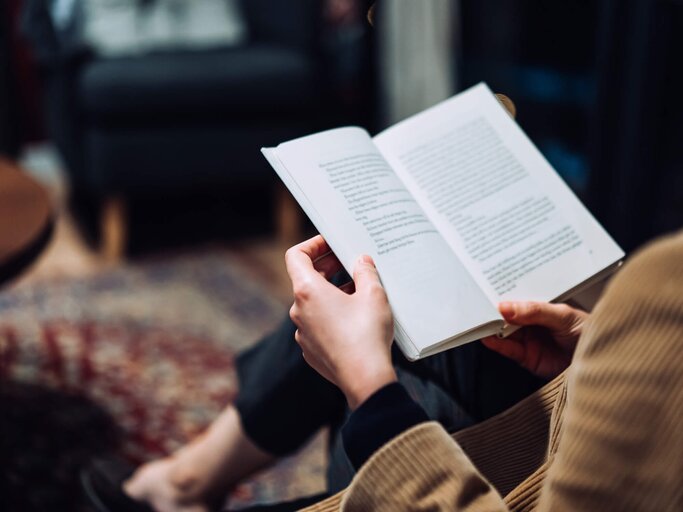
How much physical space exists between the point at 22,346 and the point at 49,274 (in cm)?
45

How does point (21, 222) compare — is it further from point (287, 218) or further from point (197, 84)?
point (287, 218)

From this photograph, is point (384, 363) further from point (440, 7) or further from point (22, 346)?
point (440, 7)

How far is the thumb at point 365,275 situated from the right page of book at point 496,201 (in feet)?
0.44

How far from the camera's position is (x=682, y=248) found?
351 millimetres

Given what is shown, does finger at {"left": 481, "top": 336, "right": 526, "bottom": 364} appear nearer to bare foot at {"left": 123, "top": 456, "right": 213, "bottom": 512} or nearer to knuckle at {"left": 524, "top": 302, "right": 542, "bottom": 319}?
knuckle at {"left": 524, "top": 302, "right": 542, "bottom": 319}

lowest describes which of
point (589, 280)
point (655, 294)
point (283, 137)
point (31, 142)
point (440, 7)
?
point (31, 142)

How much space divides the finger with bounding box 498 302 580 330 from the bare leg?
0.36m

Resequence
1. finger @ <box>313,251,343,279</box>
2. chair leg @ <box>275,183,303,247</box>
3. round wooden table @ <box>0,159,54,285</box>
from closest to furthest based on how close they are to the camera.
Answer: finger @ <box>313,251,343,279</box>
round wooden table @ <box>0,159,54,285</box>
chair leg @ <box>275,183,303,247</box>

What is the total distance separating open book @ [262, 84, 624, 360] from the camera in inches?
22.2

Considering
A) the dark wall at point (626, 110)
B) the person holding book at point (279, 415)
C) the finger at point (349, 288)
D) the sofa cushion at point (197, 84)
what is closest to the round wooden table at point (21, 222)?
the person holding book at point (279, 415)

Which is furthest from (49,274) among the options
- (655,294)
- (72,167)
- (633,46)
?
(655,294)

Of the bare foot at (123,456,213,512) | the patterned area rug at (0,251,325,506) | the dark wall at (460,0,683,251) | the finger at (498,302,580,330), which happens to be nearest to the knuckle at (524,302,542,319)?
the finger at (498,302,580,330)

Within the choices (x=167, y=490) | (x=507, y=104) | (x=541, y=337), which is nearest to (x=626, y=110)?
(x=507, y=104)

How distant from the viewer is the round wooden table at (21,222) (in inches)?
42.8
